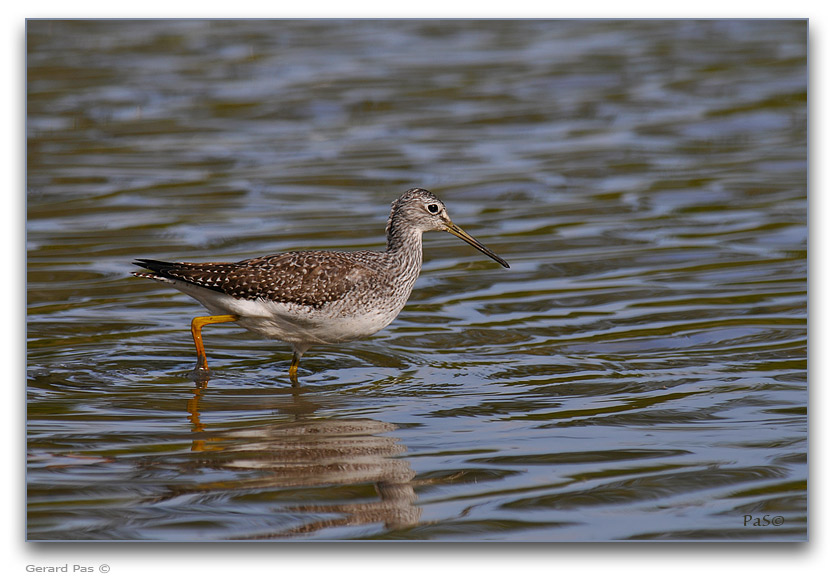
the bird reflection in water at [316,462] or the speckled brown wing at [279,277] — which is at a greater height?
the speckled brown wing at [279,277]

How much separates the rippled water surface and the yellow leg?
260 millimetres

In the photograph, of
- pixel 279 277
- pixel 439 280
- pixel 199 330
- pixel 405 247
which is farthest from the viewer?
pixel 439 280

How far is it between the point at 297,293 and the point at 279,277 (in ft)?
0.80

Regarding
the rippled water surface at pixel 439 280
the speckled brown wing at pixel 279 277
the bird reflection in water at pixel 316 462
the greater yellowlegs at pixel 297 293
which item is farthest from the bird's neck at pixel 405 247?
the bird reflection in water at pixel 316 462

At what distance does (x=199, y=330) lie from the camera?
1102 cm

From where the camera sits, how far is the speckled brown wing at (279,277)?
10625 millimetres

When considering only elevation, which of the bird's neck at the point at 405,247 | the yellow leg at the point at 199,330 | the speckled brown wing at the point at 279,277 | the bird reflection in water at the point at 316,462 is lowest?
the bird reflection in water at the point at 316,462

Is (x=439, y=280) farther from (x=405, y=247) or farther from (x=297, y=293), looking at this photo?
(x=297, y=293)

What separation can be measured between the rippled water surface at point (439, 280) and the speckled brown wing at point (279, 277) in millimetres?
788

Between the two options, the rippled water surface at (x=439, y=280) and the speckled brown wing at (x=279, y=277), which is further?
the speckled brown wing at (x=279, y=277)

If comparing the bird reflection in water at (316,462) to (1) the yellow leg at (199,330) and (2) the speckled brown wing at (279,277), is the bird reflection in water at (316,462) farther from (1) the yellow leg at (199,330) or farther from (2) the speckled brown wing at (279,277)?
(2) the speckled brown wing at (279,277)

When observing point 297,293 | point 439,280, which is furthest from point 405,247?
point 439,280

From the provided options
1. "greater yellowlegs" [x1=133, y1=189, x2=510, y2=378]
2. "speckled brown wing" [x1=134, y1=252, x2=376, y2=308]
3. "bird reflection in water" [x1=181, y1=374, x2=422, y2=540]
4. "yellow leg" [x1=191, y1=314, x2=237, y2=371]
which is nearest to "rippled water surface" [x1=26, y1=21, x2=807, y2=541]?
"bird reflection in water" [x1=181, y1=374, x2=422, y2=540]

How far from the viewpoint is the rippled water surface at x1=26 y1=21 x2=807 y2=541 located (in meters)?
8.34
